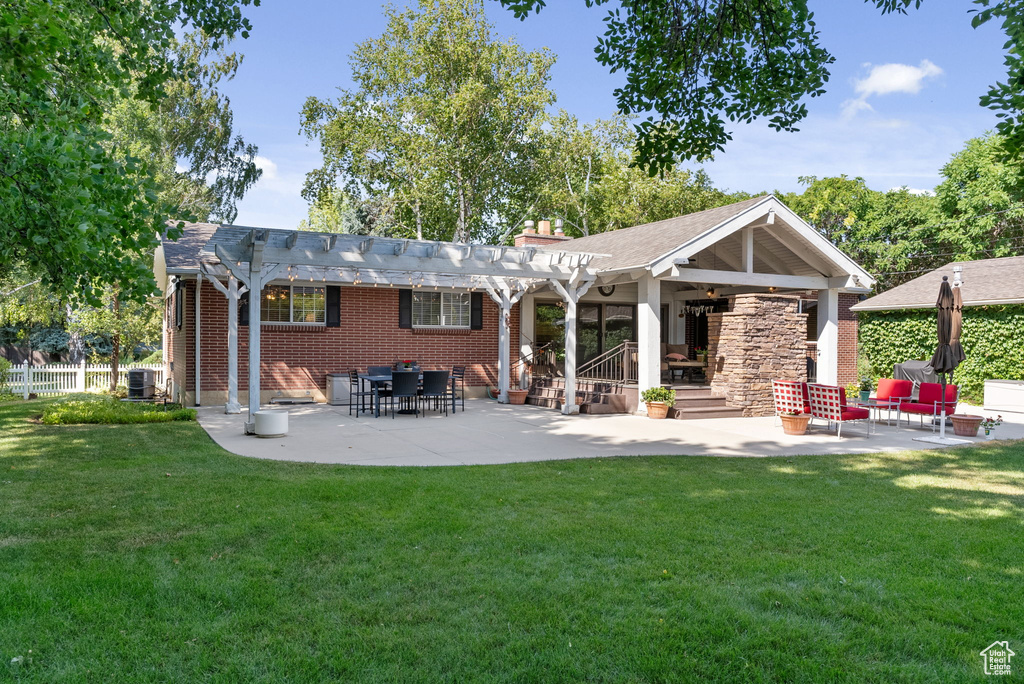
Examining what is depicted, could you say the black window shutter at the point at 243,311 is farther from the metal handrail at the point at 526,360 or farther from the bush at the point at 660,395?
the bush at the point at 660,395

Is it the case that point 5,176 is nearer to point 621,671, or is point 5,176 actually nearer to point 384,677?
point 384,677

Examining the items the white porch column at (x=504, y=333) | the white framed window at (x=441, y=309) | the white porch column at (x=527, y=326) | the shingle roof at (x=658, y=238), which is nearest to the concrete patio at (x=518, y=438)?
the white porch column at (x=504, y=333)

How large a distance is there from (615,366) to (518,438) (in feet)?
19.5

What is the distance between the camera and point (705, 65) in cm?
548

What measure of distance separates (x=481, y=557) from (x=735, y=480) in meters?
3.78

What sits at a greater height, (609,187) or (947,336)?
(609,187)

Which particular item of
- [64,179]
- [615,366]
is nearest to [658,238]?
[615,366]

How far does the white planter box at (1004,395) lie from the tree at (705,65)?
1407 centimetres

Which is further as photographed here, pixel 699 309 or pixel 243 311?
pixel 699 309

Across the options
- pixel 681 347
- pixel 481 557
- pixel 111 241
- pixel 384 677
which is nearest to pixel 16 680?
pixel 384 677

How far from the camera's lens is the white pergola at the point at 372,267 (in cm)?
1137

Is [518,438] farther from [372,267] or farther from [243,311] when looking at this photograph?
[243,311]

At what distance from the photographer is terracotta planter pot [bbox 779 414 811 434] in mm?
11172

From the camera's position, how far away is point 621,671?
3045mm
